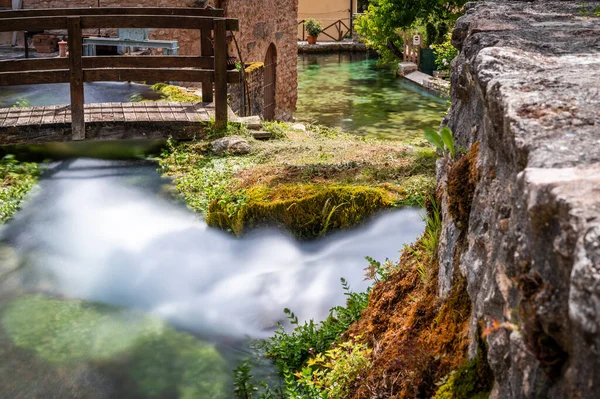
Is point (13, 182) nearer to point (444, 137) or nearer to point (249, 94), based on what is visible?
point (444, 137)

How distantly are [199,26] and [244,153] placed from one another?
181cm

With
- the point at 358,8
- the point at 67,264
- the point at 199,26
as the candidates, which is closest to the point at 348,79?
the point at 358,8

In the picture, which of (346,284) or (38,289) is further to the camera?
(38,289)

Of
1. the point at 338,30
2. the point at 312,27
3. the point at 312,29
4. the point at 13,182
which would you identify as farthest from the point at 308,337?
the point at 338,30

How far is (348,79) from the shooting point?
30.8m

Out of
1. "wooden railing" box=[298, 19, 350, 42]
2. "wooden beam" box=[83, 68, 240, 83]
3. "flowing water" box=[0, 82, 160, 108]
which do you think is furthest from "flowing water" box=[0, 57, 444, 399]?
"wooden railing" box=[298, 19, 350, 42]

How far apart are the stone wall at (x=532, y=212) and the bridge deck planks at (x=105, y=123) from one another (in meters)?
6.20

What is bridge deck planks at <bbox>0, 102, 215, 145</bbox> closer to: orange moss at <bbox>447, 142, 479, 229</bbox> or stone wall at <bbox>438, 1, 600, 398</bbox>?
stone wall at <bbox>438, 1, 600, 398</bbox>

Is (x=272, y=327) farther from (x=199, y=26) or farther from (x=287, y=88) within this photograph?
(x=287, y=88)

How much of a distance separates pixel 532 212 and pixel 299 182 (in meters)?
5.56

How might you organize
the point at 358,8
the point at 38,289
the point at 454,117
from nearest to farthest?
the point at 454,117, the point at 38,289, the point at 358,8

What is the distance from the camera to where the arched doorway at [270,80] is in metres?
19.4

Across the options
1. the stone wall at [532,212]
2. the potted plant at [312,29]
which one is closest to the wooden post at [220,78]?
the stone wall at [532,212]

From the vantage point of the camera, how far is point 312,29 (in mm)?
40781
